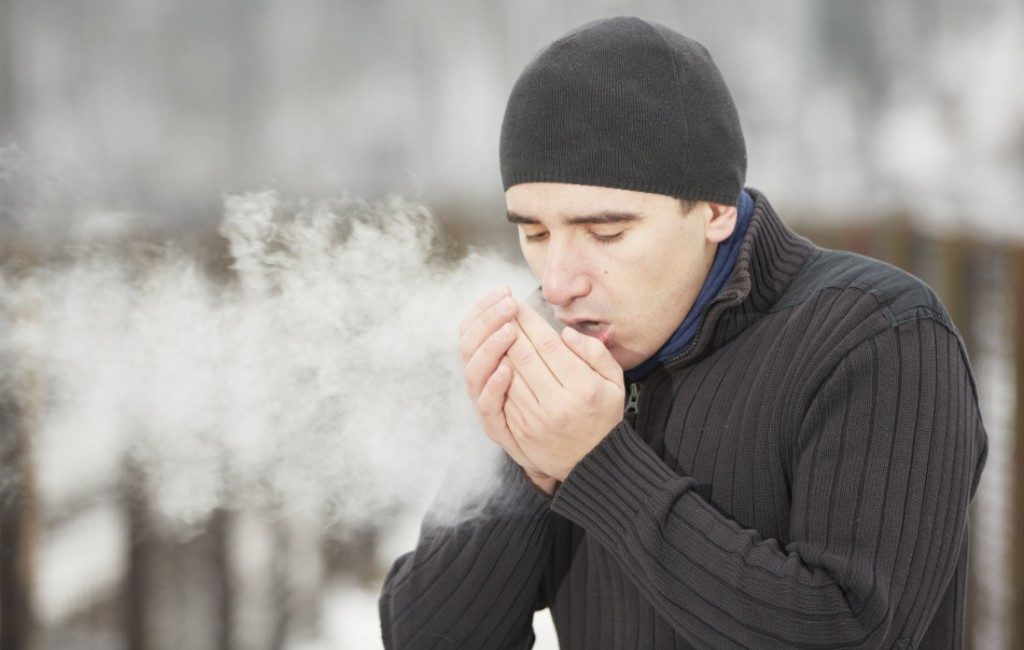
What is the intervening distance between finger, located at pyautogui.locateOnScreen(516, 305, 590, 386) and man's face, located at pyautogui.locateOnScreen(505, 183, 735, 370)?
0.05 m

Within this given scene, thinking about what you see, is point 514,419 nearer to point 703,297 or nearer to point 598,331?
point 598,331

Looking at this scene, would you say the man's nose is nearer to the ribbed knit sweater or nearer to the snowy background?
the ribbed knit sweater

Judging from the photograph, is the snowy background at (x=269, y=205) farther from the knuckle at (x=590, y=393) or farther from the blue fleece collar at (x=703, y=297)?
the knuckle at (x=590, y=393)

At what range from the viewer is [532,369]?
3.38 feet

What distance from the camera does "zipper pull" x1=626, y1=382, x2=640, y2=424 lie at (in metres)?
1.18

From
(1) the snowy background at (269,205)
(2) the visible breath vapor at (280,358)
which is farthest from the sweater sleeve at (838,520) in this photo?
(1) the snowy background at (269,205)

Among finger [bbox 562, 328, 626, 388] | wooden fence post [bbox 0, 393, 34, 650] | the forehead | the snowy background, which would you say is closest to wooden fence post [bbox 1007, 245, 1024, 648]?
the snowy background

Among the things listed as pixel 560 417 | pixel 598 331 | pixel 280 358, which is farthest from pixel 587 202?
pixel 280 358

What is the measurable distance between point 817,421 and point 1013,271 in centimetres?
154

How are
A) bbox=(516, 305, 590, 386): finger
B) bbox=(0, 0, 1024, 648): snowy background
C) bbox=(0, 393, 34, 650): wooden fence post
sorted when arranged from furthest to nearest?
bbox=(0, 393, 34, 650): wooden fence post
bbox=(0, 0, 1024, 648): snowy background
bbox=(516, 305, 590, 386): finger

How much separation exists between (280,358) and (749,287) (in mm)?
846

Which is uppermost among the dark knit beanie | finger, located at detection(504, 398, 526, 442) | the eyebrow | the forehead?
the dark knit beanie

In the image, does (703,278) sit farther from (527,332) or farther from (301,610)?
(301,610)

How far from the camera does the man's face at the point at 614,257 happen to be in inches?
42.9
